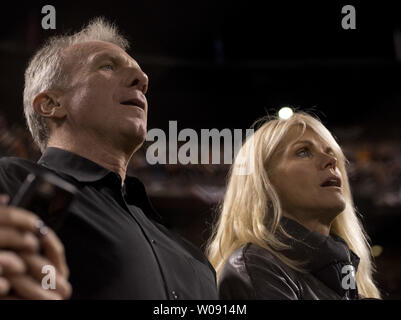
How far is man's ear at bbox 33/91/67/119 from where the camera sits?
91 centimetres

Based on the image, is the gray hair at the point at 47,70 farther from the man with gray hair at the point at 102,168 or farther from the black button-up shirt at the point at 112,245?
the black button-up shirt at the point at 112,245

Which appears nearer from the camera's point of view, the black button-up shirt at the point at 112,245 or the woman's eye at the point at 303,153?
the black button-up shirt at the point at 112,245

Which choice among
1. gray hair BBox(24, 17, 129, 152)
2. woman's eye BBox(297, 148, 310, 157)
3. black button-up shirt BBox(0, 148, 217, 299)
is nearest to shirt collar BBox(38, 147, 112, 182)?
black button-up shirt BBox(0, 148, 217, 299)

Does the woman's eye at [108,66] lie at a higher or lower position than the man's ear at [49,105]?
higher

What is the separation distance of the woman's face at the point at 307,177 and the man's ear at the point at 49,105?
406mm

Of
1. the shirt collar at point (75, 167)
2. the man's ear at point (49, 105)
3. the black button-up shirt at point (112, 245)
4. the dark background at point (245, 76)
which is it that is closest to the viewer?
the black button-up shirt at point (112, 245)

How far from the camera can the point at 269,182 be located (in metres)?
0.96

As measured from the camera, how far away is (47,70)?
0.94 metres

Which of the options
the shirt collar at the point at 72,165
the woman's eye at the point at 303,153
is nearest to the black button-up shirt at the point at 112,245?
the shirt collar at the point at 72,165

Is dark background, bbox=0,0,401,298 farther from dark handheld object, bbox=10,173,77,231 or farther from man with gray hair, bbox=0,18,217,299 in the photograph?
dark handheld object, bbox=10,173,77,231

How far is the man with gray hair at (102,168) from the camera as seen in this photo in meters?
0.68
